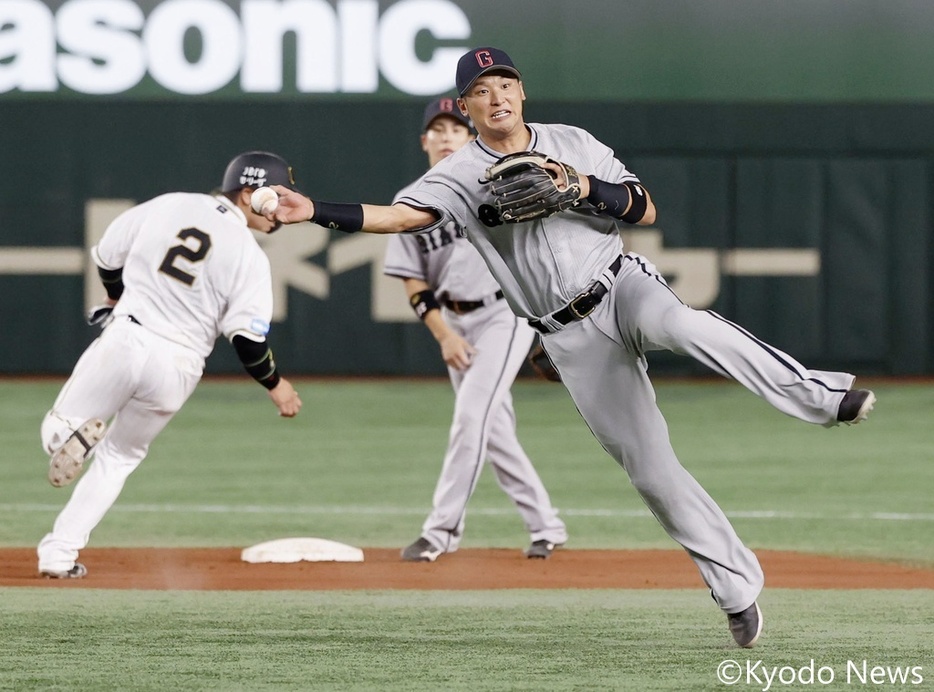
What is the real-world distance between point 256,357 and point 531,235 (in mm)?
1852

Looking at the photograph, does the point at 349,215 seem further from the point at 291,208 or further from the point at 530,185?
the point at 530,185

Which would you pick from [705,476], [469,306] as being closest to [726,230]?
[705,476]

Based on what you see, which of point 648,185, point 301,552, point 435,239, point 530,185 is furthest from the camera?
point 648,185

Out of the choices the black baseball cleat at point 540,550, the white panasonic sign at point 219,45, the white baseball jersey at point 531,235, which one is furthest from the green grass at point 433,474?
the white panasonic sign at point 219,45

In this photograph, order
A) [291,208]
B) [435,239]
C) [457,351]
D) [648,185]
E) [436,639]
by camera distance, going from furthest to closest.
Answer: [648,185] < [435,239] < [457,351] < [436,639] < [291,208]

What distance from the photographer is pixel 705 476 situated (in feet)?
33.5

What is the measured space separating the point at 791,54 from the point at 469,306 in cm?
947

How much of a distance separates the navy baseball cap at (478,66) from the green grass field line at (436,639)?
70.2 inches

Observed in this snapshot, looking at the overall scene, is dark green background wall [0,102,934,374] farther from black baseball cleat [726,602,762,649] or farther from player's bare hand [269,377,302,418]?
black baseball cleat [726,602,762,649]

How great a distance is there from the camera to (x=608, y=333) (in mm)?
5012

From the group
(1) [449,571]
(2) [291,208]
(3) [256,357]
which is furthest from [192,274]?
(2) [291,208]

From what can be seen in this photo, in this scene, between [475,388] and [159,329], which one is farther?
[475,388]

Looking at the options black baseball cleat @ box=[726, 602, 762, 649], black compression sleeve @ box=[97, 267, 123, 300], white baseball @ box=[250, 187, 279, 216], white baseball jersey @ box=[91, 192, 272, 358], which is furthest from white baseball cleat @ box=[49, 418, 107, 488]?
black baseball cleat @ box=[726, 602, 762, 649]

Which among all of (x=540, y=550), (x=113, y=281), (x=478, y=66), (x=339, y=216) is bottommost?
(x=540, y=550)
